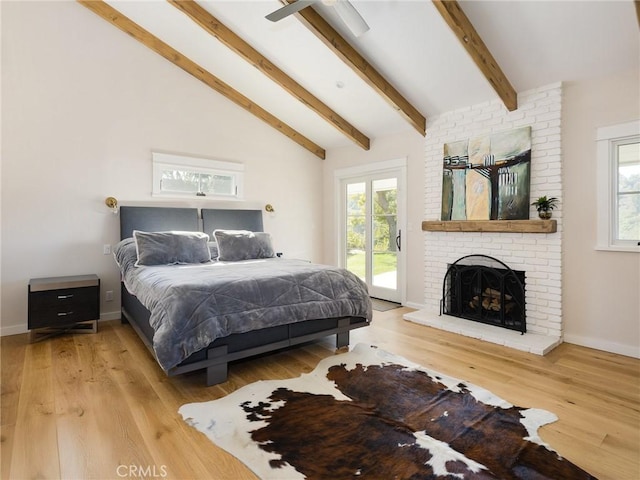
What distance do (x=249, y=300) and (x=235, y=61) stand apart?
3238 millimetres

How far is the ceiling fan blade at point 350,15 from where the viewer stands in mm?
2561

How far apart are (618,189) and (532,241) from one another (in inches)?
33.1

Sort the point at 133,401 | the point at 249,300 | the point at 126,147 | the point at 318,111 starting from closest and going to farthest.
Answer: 1. the point at 133,401
2. the point at 249,300
3. the point at 126,147
4. the point at 318,111

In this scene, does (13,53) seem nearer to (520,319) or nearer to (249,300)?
(249,300)

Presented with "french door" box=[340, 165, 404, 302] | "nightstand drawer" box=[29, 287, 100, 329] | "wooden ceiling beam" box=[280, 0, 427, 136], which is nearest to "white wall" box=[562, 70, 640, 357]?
"wooden ceiling beam" box=[280, 0, 427, 136]

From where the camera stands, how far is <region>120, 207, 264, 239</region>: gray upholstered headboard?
4256 mm

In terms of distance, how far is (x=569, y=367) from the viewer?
9.59 feet

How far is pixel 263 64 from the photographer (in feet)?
13.8

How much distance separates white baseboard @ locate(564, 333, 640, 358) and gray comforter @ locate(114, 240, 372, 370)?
207cm

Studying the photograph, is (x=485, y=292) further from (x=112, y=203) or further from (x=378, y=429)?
(x=112, y=203)

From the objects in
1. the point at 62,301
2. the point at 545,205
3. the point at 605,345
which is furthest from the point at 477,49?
the point at 62,301

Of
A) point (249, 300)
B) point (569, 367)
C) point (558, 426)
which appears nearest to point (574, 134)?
point (569, 367)

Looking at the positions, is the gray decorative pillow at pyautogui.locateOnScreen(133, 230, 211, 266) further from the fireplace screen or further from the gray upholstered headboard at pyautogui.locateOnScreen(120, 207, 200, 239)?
the fireplace screen

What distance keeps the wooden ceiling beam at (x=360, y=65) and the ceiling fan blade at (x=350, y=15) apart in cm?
72
